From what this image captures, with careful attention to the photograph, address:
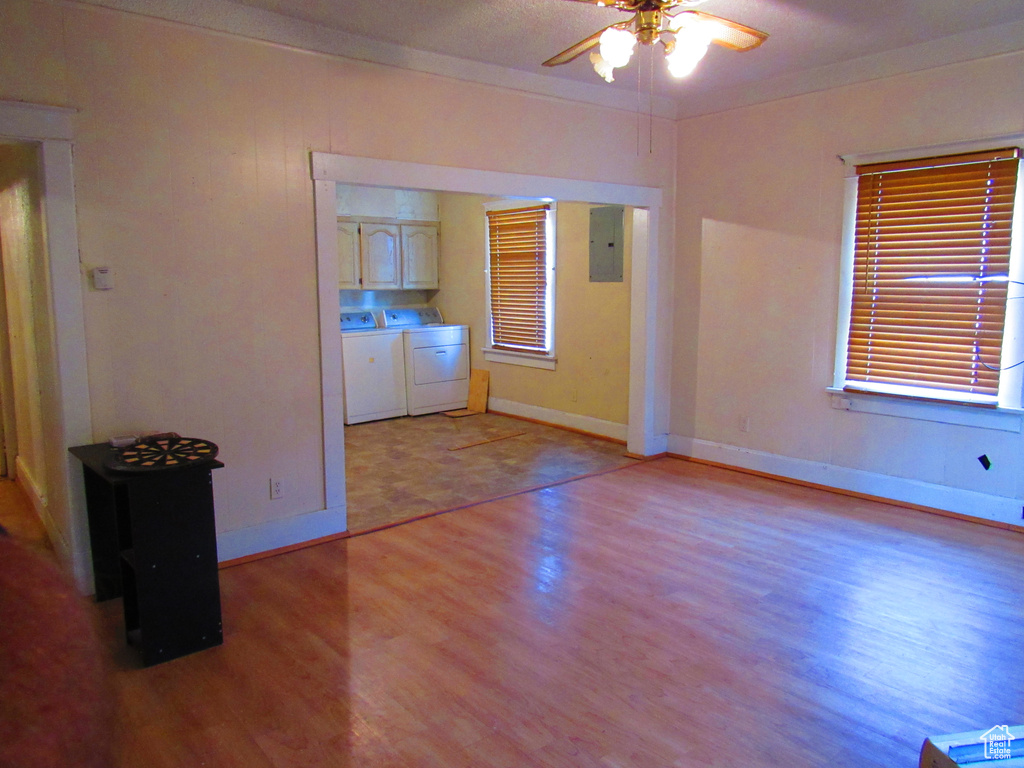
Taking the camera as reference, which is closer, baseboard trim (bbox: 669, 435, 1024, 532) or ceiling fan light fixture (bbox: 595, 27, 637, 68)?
ceiling fan light fixture (bbox: 595, 27, 637, 68)

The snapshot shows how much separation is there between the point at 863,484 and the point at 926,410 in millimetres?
637

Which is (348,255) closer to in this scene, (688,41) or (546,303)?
(546,303)

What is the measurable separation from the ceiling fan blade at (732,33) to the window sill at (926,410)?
8.36 ft

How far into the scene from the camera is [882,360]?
4.47m

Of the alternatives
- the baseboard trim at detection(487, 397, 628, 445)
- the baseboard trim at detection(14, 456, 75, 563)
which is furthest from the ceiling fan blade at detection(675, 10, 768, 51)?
the baseboard trim at detection(487, 397, 628, 445)

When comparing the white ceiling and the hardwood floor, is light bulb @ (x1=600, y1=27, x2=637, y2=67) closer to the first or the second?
the white ceiling

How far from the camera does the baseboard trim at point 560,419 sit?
6234 mm

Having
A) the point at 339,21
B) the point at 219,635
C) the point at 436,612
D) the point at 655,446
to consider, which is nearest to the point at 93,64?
the point at 339,21

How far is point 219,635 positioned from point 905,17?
4.41 meters

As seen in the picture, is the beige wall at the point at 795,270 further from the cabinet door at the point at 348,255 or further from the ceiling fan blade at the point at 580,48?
the cabinet door at the point at 348,255

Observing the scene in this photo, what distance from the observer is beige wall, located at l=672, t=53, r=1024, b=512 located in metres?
4.07

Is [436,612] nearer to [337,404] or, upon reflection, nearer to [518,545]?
[518,545]

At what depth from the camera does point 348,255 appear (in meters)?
7.17

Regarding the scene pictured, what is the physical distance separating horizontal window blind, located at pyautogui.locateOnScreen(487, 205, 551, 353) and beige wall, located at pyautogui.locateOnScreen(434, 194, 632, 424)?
0.16 metres
